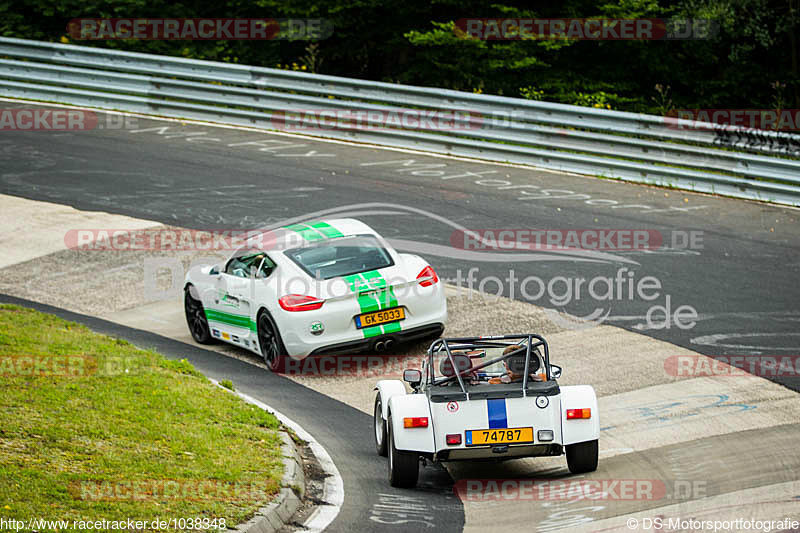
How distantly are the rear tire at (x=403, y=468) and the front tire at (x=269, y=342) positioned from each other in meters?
3.86

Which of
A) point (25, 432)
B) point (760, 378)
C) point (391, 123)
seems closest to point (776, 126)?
point (391, 123)

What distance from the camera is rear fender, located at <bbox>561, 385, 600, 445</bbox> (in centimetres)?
852

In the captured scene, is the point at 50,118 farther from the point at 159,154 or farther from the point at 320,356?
the point at 320,356

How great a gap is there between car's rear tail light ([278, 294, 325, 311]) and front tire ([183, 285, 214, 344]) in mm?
2055

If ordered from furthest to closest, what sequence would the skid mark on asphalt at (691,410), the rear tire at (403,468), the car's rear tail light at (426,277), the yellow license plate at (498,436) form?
the car's rear tail light at (426,277) → the skid mark on asphalt at (691,410) → the rear tire at (403,468) → the yellow license plate at (498,436)

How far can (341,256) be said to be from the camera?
12633 millimetres

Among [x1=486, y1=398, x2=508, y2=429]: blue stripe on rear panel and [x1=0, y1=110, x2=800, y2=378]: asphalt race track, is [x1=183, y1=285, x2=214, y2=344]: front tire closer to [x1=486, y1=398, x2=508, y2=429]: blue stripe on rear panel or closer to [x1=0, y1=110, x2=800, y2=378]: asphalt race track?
[x1=0, y1=110, x2=800, y2=378]: asphalt race track

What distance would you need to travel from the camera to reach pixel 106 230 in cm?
1805

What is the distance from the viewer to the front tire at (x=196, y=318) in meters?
13.8

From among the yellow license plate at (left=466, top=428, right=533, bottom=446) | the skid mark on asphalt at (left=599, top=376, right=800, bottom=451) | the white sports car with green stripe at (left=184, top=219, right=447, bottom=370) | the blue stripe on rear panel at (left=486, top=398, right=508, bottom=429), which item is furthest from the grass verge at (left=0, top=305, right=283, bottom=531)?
the skid mark on asphalt at (left=599, top=376, right=800, bottom=451)

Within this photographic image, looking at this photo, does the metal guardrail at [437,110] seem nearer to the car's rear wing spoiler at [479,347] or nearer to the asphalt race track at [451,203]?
the asphalt race track at [451,203]

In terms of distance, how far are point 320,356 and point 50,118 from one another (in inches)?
619

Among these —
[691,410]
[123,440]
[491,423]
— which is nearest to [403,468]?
[491,423]

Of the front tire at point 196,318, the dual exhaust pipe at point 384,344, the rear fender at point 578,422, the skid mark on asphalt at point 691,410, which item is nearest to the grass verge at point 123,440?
the front tire at point 196,318
